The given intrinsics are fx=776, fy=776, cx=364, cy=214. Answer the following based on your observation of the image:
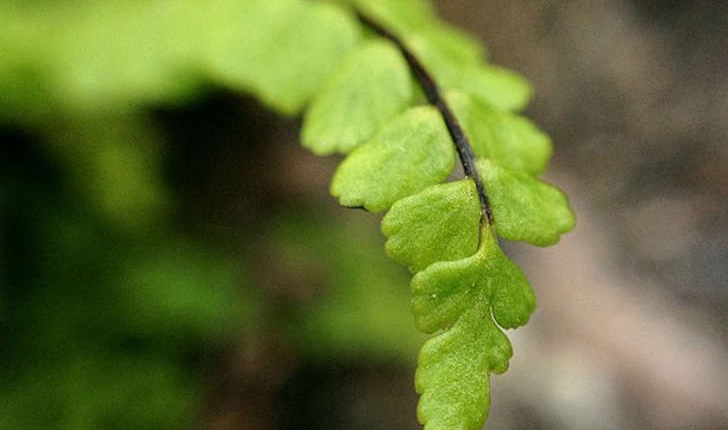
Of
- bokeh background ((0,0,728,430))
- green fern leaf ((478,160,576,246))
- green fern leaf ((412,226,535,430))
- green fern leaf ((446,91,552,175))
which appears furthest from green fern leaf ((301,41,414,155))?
bokeh background ((0,0,728,430))

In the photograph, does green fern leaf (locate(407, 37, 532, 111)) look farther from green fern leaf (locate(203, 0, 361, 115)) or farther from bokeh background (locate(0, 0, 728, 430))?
bokeh background (locate(0, 0, 728, 430))

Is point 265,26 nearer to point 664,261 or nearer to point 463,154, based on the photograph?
point 463,154

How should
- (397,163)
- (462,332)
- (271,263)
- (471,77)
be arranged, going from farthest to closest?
(271,263) → (471,77) → (397,163) → (462,332)

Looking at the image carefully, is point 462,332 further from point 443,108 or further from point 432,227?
point 443,108

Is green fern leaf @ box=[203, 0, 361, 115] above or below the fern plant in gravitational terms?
above

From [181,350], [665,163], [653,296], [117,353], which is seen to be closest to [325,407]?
[181,350]

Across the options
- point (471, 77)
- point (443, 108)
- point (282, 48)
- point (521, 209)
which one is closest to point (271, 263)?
point (282, 48)
